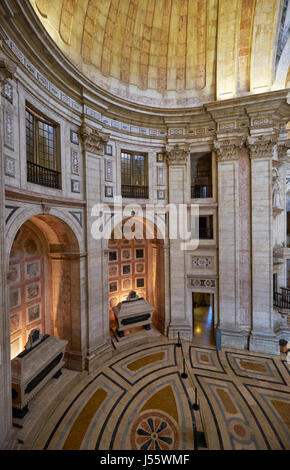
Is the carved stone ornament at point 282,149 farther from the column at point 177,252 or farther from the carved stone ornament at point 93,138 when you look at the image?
the carved stone ornament at point 93,138

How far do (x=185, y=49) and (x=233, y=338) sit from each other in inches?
526

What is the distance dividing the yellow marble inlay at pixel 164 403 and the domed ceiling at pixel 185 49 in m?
11.5

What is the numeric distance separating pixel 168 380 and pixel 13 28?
35.8 ft

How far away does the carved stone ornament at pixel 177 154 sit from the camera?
984 cm

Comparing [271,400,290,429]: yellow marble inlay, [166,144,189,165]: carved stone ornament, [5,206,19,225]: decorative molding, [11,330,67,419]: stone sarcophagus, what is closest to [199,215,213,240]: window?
[166,144,189,165]: carved stone ornament

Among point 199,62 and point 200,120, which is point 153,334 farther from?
point 199,62

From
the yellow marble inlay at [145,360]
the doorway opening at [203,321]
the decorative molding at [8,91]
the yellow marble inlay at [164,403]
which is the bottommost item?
the yellow marble inlay at [164,403]

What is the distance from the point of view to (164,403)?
6227 millimetres

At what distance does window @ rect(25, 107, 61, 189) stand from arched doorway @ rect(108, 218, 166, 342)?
13.2 ft

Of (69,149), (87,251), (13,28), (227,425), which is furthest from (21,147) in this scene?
(227,425)

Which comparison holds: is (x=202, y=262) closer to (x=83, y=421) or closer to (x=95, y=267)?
(x=95, y=267)

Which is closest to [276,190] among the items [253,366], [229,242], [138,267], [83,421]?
[229,242]

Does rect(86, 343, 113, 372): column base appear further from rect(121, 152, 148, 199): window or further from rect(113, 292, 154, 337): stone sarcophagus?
rect(121, 152, 148, 199): window

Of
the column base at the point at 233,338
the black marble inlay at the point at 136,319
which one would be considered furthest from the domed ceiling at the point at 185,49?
the column base at the point at 233,338
